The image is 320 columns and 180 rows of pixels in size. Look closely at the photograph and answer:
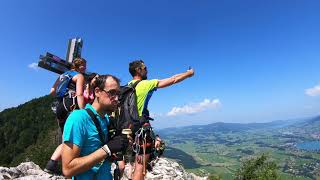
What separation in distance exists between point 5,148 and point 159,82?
121 m

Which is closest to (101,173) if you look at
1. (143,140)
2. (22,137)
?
(143,140)

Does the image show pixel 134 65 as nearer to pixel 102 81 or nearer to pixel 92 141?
pixel 102 81

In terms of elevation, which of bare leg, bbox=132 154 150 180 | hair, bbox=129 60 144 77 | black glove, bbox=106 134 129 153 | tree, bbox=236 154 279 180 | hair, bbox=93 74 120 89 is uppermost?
hair, bbox=129 60 144 77

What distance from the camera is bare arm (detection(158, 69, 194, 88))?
6.96m

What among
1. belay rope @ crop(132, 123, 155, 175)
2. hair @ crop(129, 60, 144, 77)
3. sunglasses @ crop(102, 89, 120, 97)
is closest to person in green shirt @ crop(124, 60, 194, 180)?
hair @ crop(129, 60, 144, 77)

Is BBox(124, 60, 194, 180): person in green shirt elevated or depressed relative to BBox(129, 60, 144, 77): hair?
depressed

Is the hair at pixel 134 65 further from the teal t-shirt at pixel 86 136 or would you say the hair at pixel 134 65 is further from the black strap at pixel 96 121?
the black strap at pixel 96 121

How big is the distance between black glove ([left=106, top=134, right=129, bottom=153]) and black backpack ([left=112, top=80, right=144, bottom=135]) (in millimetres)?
2242

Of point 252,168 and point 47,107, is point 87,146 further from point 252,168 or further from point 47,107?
point 47,107

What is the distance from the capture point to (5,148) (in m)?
112

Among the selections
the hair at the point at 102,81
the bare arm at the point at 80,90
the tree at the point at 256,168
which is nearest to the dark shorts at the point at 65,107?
the bare arm at the point at 80,90

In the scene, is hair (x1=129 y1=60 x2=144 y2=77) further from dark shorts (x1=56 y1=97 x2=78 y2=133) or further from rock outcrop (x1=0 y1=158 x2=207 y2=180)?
rock outcrop (x1=0 y1=158 x2=207 y2=180)

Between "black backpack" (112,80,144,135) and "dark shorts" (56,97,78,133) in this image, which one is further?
"dark shorts" (56,97,78,133)

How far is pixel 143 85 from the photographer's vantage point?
6.77 m
